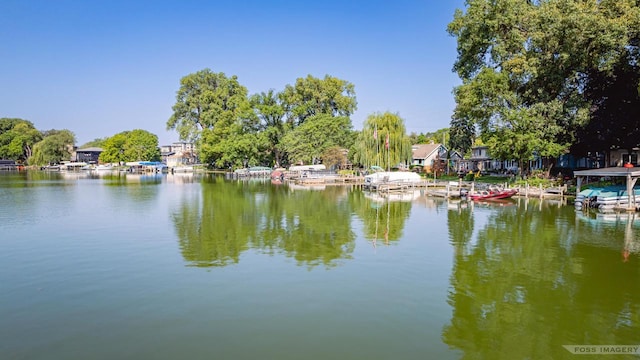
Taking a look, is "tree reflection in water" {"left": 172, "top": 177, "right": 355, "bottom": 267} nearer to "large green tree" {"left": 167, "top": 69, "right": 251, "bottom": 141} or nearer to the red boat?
the red boat

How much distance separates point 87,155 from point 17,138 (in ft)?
66.0

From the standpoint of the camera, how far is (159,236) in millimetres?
22031

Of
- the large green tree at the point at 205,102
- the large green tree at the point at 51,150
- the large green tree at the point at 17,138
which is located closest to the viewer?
the large green tree at the point at 205,102

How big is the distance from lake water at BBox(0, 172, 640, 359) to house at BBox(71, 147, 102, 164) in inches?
5112

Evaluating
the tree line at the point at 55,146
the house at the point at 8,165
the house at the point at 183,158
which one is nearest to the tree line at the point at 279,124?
the house at the point at 183,158

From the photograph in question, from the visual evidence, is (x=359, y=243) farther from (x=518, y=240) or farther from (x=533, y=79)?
(x=533, y=79)

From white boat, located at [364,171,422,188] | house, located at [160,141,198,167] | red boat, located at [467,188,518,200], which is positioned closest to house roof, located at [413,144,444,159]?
white boat, located at [364,171,422,188]

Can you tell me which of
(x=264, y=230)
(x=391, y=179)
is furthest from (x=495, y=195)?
(x=264, y=230)

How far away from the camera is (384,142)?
60.3m

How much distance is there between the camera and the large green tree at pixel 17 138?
128 metres

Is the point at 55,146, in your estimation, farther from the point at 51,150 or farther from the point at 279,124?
the point at 279,124

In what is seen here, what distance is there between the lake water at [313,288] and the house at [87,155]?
12985 centimetres

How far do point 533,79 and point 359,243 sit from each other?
A: 29.9 m

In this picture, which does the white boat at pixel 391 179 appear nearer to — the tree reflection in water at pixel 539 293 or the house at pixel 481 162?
the tree reflection in water at pixel 539 293
